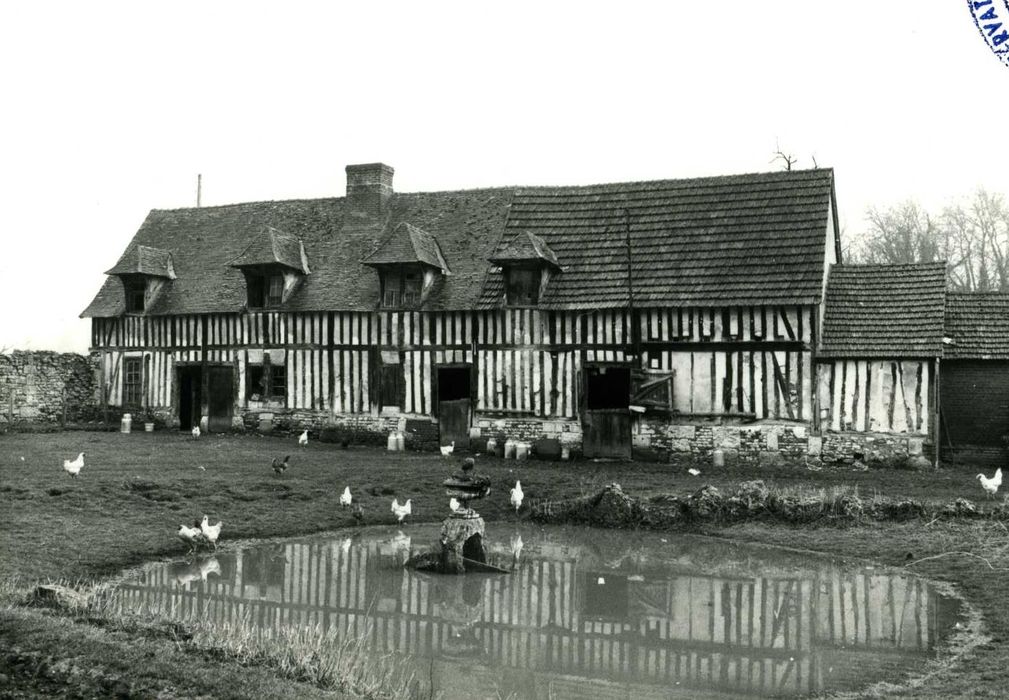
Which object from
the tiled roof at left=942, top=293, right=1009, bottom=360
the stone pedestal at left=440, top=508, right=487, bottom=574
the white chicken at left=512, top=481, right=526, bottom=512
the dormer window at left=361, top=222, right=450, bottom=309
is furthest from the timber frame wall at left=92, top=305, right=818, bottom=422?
the stone pedestal at left=440, top=508, right=487, bottom=574

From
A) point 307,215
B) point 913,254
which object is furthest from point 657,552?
point 913,254

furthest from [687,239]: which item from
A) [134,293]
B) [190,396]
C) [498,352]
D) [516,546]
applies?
[134,293]

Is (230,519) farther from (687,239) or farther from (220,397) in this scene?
(687,239)

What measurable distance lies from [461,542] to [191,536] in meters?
3.53

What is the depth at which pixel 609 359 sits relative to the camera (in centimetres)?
2097

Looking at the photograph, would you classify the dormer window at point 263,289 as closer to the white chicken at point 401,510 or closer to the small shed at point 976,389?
the white chicken at point 401,510

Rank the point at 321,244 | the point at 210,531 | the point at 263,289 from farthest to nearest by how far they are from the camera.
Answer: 1. the point at 321,244
2. the point at 263,289
3. the point at 210,531

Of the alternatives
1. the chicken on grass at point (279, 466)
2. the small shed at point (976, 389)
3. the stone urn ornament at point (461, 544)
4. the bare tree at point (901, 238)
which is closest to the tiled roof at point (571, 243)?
the small shed at point (976, 389)

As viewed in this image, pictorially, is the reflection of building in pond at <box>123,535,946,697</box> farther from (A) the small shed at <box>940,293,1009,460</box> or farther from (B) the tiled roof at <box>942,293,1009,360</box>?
(B) the tiled roof at <box>942,293,1009,360</box>

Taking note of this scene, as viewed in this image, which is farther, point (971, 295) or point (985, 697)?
point (971, 295)

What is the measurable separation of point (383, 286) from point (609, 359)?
594cm

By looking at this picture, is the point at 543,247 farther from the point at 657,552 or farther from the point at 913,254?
the point at 913,254

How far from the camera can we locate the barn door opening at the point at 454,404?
22.2m

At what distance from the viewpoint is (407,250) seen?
22.7 m
